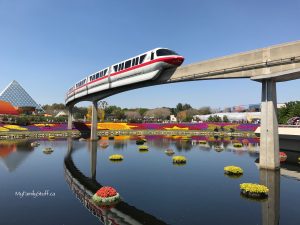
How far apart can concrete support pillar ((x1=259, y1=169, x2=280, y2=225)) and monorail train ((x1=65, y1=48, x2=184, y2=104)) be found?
1933 cm

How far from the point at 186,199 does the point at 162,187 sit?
418 cm

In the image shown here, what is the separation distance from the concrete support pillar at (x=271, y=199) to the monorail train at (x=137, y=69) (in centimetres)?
1933

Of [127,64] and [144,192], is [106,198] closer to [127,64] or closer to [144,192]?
[144,192]

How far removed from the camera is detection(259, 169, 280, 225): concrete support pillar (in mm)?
17016

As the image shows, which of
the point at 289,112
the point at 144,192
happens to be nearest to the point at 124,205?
the point at 144,192

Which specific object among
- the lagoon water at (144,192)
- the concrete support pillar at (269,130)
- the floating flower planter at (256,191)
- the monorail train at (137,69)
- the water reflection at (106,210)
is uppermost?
the monorail train at (137,69)

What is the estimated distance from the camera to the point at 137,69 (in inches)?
1614

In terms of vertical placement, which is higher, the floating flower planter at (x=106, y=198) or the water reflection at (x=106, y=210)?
the floating flower planter at (x=106, y=198)

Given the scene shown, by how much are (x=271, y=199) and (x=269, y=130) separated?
11392 mm

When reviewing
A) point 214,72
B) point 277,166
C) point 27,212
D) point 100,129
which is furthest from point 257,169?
point 100,129

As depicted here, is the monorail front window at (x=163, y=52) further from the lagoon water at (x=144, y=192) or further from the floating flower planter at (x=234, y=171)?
the floating flower planter at (x=234, y=171)

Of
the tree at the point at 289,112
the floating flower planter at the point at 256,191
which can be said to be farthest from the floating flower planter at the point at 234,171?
the tree at the point at 289,112

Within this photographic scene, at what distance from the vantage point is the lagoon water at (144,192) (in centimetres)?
1714

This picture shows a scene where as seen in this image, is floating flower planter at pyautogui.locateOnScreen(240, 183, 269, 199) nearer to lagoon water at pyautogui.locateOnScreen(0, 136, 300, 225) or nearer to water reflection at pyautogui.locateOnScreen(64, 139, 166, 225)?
lagoon water at pyautogui.locateOnScreen(0, 136, 300, 225)
